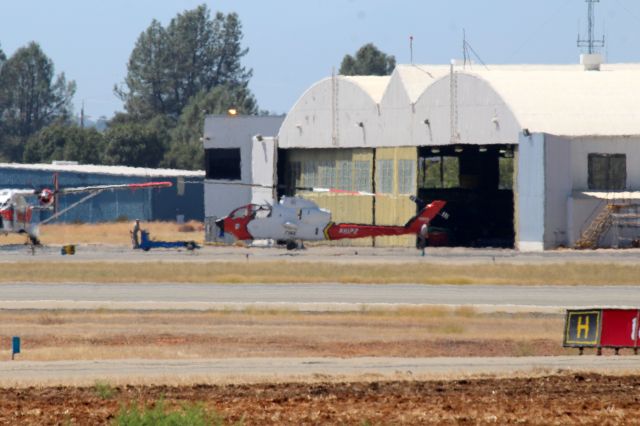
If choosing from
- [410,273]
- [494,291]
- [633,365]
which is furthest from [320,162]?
[633,365]

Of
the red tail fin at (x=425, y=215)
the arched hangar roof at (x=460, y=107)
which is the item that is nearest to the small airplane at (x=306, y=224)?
the red tail fin at (x=425, y=215)

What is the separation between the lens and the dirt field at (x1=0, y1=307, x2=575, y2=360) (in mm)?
31438

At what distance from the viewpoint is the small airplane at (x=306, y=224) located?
70312mm

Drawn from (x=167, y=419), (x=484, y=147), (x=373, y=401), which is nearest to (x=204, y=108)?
(x=484, y=147)

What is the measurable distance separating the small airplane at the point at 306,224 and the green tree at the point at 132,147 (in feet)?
277

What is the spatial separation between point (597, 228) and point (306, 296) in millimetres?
29697

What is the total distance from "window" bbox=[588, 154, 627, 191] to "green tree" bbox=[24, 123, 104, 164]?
8840 centimetres

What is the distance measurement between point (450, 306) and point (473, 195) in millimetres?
46016

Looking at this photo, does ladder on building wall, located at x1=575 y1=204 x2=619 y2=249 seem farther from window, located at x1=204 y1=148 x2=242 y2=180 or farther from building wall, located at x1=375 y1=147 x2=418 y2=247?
window, located at x1=204 y1=148 x2=242 y2=180

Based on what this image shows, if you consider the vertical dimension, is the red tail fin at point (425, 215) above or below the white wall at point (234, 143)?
→ below

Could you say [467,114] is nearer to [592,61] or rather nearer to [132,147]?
[592,61]

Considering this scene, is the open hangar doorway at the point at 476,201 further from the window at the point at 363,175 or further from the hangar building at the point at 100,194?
the hangar building at the point at 100,194

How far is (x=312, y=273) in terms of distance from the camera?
186 ft

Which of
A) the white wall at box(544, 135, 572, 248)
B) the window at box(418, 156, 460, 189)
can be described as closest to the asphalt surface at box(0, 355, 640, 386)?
the white wall at box(544, 135, 572, 248)
